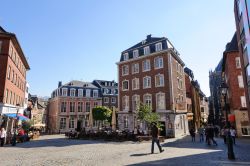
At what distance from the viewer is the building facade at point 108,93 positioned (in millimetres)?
57362

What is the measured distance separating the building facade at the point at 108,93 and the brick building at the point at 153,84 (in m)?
22.1

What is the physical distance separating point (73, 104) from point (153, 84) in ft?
91.9

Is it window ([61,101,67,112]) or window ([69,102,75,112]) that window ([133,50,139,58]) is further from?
window ([61,101,67,112])

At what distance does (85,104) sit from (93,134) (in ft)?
95.5

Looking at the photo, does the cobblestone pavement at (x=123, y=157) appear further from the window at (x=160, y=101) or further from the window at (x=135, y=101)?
the window at (x=135, y=101)

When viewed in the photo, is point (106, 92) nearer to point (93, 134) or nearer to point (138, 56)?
point (138, 56)

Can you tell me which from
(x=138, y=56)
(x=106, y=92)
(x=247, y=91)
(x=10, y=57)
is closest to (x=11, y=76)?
(x=10, y=57)

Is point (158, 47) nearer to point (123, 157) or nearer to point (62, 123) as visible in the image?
point (123, 157)

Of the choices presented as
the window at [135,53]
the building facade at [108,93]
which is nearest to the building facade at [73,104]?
the building facade at [108,93]

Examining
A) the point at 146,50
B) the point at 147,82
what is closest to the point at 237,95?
the point at 147,82

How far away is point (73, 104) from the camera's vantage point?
53.1m

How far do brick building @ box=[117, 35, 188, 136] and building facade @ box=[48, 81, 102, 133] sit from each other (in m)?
21.1

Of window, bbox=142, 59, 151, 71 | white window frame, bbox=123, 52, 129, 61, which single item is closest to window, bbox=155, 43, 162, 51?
window, bbox=142, 59, 151, 71

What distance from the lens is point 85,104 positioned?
54.8m
